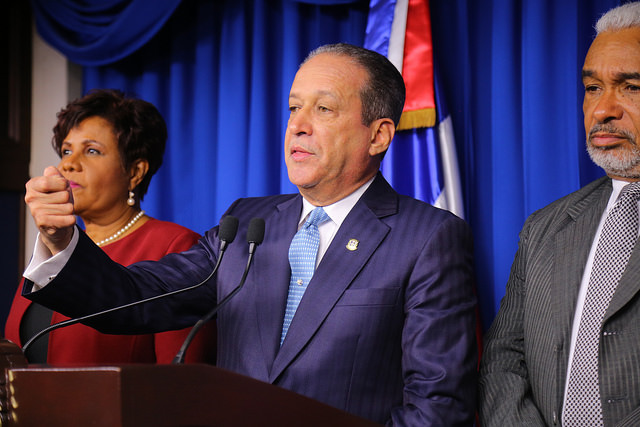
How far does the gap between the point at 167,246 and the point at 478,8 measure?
1.50 meters

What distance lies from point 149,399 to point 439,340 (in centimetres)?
88

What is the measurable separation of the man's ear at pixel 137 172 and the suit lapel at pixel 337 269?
1.09 m

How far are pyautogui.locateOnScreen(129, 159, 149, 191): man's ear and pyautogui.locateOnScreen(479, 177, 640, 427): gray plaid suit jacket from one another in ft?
4.71

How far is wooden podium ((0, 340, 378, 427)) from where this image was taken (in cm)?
92

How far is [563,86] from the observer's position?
8.14 ft

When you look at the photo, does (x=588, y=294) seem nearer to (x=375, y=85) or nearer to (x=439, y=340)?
(x=439, y=340)

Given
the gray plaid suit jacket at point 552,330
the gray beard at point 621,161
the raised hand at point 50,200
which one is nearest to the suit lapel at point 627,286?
the gray plaid suit jacket at point 552,330

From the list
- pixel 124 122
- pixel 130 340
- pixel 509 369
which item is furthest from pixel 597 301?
pixel 124 122

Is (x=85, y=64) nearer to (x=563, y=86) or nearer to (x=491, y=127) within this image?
(x=491, y=127)

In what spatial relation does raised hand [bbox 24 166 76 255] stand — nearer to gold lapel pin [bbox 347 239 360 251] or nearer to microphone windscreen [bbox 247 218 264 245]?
microphone windscreen [bbox 247 218 264 245]

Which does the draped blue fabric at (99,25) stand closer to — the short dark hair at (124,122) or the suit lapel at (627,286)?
the short dark hair at (124,122)

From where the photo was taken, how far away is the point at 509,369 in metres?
1.82

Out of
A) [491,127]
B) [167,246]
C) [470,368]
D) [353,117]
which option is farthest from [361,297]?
[491,127]

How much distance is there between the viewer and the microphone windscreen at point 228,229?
1.60m
